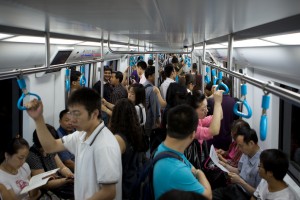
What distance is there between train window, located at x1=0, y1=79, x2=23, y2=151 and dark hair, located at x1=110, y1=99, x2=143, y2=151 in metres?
2.27

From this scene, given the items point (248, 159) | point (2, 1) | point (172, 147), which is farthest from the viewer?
point (248, 159)

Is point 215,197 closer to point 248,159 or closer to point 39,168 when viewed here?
point 248,159

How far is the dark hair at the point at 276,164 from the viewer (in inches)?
101

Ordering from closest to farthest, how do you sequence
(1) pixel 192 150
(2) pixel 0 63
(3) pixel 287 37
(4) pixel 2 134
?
1. (3) pixel 287 37
2. (1) pixel 192 150
3. (2) pixel 0 63
4. (4) pixel 2 134

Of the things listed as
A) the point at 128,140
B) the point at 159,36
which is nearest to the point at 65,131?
the point at 159,36

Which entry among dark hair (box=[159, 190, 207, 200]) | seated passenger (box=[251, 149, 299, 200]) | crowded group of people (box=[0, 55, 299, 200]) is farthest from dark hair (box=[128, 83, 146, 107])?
dark hair (box=[159, 190, 207, 200])

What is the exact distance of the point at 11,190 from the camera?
3.06 metres

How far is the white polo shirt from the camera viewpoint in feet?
6.56

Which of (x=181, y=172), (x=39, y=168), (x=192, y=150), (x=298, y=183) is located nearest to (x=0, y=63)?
(x=39, y=168)

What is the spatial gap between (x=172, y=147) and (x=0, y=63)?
246 cm

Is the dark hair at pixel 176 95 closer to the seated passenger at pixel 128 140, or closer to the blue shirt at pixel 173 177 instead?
the seated passenger at pixel 128 140

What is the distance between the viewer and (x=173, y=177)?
1928mm

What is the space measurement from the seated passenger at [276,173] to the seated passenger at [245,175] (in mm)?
423

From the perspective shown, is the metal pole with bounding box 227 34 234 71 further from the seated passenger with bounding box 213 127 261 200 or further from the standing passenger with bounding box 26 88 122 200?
the standing passenger with bounding box 26 88 122 200
